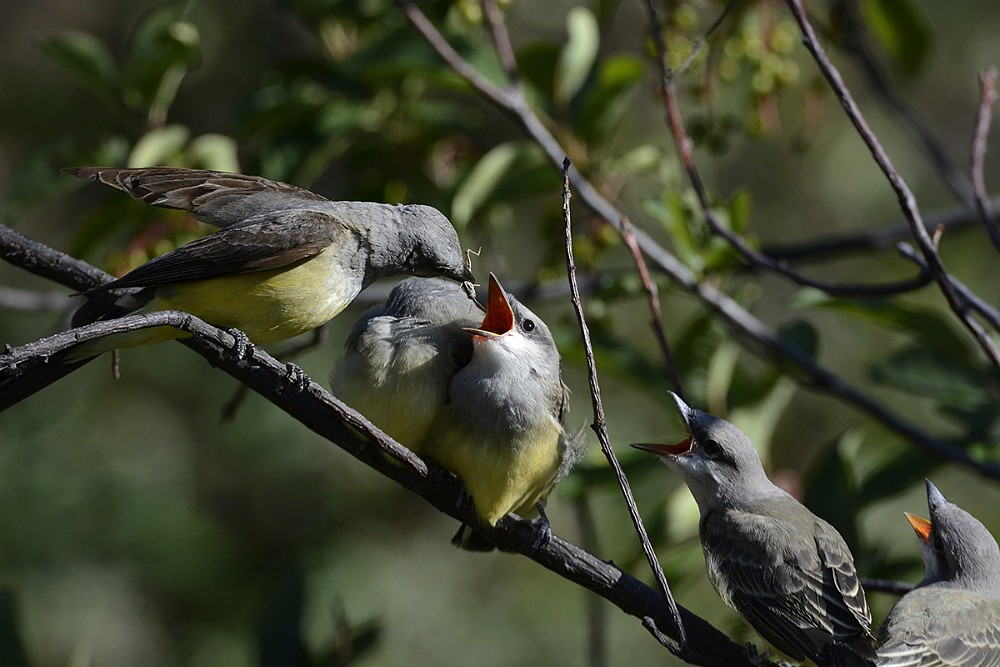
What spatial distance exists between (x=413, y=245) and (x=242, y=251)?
1.80 ft

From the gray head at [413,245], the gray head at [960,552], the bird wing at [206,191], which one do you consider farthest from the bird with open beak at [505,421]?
the gray head at [960,552]

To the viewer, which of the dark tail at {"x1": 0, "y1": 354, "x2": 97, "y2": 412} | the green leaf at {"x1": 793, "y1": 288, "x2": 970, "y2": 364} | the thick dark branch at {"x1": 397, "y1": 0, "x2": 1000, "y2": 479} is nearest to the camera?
the dark tail at {"x1": 0, "y1": 354, "x2": 97, "y2": 412}

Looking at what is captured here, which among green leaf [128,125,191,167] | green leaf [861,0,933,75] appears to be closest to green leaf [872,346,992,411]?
green leaf [861,0,933,75]

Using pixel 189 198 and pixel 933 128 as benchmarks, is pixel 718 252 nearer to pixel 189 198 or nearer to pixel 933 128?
pixel 189 198

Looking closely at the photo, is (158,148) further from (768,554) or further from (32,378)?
(768,554)

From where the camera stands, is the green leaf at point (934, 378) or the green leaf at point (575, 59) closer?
the green leaf at point (934, 378)

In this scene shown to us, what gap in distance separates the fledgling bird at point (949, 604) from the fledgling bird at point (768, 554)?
3.8 inches

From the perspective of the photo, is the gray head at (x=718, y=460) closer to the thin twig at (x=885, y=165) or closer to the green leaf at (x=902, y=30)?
the thin twig at (x=885, y=165)

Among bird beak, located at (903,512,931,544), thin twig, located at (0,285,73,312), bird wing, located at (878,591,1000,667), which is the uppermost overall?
bird wing, located at (878,591,1000,667)

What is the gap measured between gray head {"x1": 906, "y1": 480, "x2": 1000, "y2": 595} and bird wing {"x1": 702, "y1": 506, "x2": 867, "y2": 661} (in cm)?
47

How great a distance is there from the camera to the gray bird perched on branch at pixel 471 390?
3295mm

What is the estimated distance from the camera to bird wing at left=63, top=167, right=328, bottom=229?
299 centimetres

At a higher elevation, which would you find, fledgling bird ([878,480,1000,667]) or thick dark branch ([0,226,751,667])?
fledgling bird ([878,480,1000,667])

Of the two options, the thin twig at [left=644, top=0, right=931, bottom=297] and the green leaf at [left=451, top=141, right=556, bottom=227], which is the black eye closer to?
the thin twig at [left=644, top=0, right=931, bottom=297]
